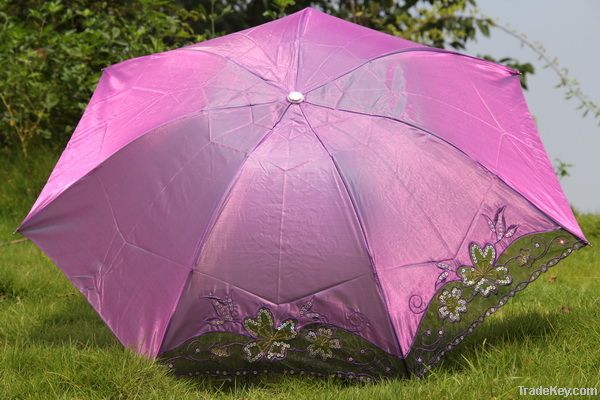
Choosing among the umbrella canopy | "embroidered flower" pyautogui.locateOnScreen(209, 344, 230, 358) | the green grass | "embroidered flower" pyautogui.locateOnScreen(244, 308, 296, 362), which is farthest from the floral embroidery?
"embroidered flower" pyautogui.locateOnScreen(209, 344, 230, 358)

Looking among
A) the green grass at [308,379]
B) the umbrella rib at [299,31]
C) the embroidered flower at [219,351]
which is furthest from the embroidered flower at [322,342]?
the umbrella rib at [299,31]

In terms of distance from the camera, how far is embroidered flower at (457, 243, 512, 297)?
3.36 m

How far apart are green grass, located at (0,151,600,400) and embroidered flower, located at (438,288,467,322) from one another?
27 centimetres

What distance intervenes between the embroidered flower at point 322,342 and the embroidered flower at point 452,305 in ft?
1.41

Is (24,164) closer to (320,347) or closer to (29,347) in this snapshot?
Answer: (29,347)

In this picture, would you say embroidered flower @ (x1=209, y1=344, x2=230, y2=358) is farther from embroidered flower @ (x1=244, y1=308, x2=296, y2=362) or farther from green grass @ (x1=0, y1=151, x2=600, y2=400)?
green grass @ (x1=0, y1=151, x2=600, y2=400)

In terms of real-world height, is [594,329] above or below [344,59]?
below

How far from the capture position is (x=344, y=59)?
11.8ft

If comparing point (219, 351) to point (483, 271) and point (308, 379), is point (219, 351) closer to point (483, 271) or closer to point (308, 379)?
point (308, 379)

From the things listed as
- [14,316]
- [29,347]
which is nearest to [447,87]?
[29,347]

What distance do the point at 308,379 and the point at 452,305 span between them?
68cm

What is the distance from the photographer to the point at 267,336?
3.26 metres

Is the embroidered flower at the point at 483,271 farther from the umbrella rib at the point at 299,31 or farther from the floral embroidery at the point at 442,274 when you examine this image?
the umbrella rib at the point at 299,31

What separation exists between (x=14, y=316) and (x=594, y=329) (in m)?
2.95
